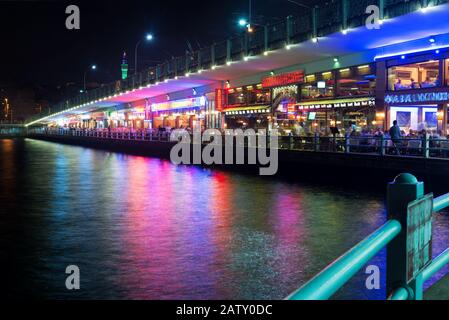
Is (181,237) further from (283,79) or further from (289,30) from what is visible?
(283,79)

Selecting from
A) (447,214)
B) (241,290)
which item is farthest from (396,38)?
(241,290)

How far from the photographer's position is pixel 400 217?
3285 millimetres

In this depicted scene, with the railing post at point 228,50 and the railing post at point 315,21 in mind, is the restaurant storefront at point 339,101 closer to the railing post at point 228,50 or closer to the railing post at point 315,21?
the railing post at point 315,21

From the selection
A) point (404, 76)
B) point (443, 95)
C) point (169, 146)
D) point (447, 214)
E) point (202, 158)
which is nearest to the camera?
point (447, 214)

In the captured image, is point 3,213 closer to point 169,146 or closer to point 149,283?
point 149,283

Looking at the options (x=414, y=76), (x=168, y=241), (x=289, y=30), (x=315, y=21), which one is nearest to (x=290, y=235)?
(x=168, y=241)

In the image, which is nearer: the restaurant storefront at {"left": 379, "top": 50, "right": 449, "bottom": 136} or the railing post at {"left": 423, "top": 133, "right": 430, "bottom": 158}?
the railing post at {"left": 423, "top": 133, "right": 430, "bottom": 158}

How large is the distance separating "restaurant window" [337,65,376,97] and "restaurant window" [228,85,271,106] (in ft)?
29.1

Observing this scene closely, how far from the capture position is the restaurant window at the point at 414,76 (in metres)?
26.0

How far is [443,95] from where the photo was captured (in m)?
25.2

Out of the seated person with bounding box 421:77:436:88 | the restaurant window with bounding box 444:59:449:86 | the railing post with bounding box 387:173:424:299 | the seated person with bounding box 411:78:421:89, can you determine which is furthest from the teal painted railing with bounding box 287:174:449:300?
the seated person with bounding box 411:78:421:89

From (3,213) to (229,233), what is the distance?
5.56 m

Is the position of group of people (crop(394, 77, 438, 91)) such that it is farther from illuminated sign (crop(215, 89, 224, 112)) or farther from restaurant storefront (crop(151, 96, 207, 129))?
restaurant storefront (crop(151, 96, 207, 129))

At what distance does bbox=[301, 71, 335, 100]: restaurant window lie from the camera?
109ft
